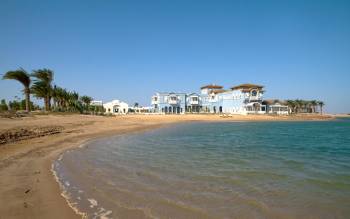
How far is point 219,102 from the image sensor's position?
7675 centimetres

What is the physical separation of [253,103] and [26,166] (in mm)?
64293

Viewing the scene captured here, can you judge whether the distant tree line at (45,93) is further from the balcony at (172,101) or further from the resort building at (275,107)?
the resort building at (275,107)

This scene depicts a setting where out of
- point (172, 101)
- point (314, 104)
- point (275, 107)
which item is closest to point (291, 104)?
point (275, 107)

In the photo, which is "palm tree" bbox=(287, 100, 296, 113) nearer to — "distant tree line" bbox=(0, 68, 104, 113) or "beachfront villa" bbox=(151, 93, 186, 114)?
"beachfront villa" bbox=(151, 93, 186, 114)

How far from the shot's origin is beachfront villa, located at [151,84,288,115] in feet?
220

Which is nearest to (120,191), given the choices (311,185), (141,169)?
(141,169)

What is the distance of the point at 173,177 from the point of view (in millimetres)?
7527

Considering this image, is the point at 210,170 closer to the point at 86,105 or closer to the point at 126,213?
the point at 126,213

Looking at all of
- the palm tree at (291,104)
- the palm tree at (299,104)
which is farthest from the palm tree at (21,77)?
the palm tree at (299,104)

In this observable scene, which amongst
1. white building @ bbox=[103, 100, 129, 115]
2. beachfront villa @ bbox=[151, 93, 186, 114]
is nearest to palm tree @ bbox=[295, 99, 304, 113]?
beachfront villa @ bbox=[151, 93, 186, 114]

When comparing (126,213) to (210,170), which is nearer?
(126,213)

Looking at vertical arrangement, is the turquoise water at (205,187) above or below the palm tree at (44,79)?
below

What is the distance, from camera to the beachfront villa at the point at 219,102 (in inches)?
2645

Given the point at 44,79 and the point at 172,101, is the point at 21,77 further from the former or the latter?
the point at 172,101
